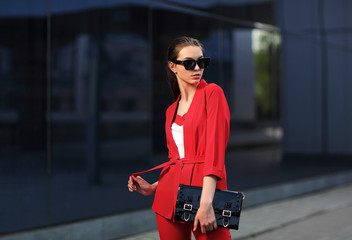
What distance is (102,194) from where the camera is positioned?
22.8ft

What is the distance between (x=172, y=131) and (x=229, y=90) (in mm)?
6455

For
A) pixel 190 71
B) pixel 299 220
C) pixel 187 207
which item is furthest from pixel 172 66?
pixel 299 220

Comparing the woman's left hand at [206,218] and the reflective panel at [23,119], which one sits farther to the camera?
the reflective panel at [23,119]

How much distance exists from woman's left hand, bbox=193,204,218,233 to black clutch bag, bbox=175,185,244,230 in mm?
31

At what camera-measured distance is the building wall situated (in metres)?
13.8

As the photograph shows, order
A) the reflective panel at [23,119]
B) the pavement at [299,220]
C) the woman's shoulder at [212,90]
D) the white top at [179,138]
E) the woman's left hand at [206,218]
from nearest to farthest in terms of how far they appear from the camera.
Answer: the woman's left hand at [206,218] < the woman's shoulder at [212,90] < the white top at [179,138] < the reflective panel at [23,119] < the pavement at [299,220]

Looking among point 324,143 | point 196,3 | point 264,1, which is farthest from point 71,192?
point 324,143

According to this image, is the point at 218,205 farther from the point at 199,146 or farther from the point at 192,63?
the point at 192,63

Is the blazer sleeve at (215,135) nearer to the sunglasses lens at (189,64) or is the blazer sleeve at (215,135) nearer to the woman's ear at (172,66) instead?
the sunglasses lens at (189,64)

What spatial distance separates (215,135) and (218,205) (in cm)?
33

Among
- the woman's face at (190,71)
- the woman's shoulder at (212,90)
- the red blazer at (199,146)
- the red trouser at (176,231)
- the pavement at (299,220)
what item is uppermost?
the woman's face at (190,71)

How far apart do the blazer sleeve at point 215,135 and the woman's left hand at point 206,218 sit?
0.51 feet

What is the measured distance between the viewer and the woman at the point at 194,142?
2645 mm

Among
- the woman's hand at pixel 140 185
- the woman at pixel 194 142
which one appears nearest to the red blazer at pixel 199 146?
the woman at pixel 194 142
